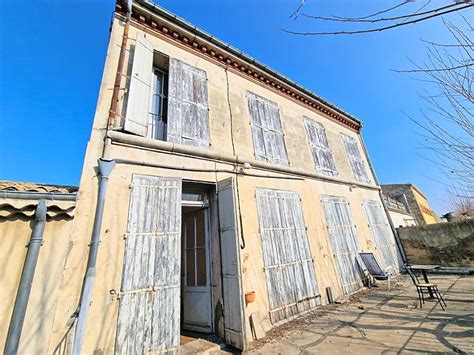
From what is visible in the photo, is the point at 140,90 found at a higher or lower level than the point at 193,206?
higher

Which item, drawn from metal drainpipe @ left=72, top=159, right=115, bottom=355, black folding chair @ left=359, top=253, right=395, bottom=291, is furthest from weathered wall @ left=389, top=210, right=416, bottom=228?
metal drainpipe @ left=72, top=159, right=115, bottom=355

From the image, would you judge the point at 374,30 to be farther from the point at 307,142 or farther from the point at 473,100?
the point at 307,142

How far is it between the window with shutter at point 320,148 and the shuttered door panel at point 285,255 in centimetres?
244

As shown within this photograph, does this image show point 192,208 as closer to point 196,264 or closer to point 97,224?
point 196,264

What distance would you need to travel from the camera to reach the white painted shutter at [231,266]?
3.52m

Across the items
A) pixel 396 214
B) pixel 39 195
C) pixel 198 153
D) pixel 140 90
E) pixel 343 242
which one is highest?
pixel 140 90

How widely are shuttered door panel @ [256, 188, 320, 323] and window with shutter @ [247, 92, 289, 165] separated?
108 centimetres

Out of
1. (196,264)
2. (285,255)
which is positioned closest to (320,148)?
(285,255)

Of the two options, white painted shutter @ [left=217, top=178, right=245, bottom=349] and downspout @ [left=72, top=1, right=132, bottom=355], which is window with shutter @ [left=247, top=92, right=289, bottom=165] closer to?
white painted shutter @ [left=217, top=178, right=245, bottom=349]

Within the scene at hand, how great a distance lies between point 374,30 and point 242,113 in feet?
15.4

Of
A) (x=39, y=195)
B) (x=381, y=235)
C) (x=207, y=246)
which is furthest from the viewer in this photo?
(x=381, y=235)

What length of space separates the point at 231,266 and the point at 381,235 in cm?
739

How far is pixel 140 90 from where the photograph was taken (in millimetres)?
4203

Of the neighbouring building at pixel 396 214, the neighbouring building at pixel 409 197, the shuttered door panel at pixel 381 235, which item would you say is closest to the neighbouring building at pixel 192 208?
the shuttered door panel at pixel 381 235
